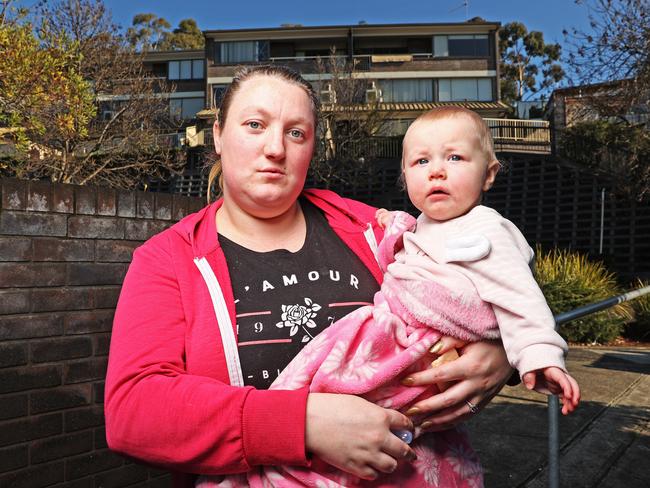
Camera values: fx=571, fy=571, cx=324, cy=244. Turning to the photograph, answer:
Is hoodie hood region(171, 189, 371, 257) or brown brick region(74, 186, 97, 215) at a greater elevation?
brown brick region(74, 186, 97, 215)

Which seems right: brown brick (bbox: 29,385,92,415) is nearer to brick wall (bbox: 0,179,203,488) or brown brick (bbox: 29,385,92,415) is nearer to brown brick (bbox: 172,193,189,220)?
brick wall (bbox: 0,179,203,488)

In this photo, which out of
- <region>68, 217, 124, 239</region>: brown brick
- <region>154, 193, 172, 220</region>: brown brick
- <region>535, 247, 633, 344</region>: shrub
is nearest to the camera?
<region>68, 217, 124, 239</region>: brown brick

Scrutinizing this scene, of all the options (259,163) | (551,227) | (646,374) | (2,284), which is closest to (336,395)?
(259,163)

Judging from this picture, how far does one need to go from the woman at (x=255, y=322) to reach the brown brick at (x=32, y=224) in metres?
1.42

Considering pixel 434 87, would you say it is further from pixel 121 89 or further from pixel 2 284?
pixel 2 284

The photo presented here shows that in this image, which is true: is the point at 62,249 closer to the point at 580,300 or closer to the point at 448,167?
the point at 448,167

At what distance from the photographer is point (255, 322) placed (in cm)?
159

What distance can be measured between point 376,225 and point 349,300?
14.7 inches

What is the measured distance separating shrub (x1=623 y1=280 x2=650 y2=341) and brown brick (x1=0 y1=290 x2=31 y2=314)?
37.6 feet

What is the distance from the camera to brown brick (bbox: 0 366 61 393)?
2680 mm

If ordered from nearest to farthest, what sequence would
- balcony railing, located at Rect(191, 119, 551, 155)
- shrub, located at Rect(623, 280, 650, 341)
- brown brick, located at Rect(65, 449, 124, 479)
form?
brown brick, located at Rect(65, 449, 124, 479)
shrub, located at Rect(623, 280, 650, 341)
balcony railing, located at Rect(191, 119, 551, 155)

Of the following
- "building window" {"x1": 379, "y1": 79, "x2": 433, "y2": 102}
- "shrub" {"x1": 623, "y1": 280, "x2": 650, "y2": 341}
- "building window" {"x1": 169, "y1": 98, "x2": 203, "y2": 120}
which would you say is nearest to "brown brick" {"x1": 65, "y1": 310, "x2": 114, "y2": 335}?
"shrub" {"x1": 623, "y1": 280, "x2": 650, "y2": 341}

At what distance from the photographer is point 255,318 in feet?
5.23

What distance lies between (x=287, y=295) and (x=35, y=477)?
1913mm
